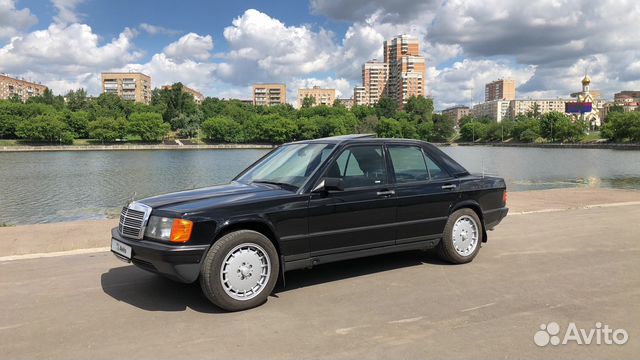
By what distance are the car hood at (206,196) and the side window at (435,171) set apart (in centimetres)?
216

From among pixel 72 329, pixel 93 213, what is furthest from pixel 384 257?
pixel 93 213

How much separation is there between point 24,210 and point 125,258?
1698 cm

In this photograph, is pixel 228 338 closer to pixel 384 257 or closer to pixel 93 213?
pixel 384 257

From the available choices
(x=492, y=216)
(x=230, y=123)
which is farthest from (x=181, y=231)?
(x=230, y=123)

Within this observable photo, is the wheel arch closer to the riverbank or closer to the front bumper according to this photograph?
the front bumper

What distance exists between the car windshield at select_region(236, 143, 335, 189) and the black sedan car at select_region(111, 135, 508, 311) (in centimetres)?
2

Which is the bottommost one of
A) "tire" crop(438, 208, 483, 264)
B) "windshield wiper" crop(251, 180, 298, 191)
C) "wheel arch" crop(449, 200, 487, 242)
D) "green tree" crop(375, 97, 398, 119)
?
"tire" crop(438, 208, 483, 264)

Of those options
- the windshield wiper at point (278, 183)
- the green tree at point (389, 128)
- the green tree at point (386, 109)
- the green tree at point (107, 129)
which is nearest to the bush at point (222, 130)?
the green tree at point (107, 129)

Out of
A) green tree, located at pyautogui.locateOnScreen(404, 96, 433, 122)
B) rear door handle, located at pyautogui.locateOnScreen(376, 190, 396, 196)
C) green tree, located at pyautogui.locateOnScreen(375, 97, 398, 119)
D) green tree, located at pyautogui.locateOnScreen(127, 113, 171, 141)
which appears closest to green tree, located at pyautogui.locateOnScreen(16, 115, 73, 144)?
green tree, located at pyautogui.locateOnScreen(127, 113, 171, 141)

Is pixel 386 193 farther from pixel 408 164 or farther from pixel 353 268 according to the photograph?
pixel 353 268

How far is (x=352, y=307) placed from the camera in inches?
191

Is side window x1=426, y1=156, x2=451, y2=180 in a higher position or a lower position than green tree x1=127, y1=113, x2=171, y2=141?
lower

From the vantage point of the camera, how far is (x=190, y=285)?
581 centimetres

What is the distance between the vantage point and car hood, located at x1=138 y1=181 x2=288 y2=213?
4.82 m
